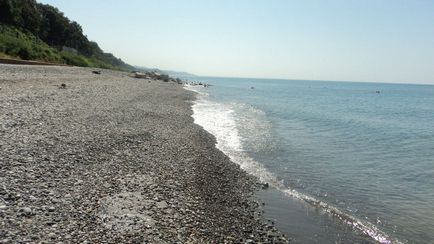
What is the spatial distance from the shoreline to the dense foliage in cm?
4275

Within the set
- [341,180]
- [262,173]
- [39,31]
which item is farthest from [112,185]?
[39,31]

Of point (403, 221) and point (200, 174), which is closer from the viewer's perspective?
point (403, 221)

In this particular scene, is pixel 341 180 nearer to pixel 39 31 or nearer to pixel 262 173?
pixel 262 173

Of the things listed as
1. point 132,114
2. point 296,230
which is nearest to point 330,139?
point 132,114

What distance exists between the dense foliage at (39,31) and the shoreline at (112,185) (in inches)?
1683

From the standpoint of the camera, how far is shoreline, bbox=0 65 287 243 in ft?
→ 27.6

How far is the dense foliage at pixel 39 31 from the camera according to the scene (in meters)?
60.6

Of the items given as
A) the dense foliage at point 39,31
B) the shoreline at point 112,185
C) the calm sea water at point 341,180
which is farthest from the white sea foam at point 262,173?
the dense foliage at point 39,31

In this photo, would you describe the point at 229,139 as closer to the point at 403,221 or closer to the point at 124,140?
the point at 124,140

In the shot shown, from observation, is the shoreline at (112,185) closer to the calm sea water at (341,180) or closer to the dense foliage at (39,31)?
the calm sea water at (341,180)

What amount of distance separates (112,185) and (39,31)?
97.1 meters

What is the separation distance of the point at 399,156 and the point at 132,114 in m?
18.1

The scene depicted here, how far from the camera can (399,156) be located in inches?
951

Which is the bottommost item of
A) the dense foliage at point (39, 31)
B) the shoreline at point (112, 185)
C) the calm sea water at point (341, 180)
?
the calm sea water at point (341, 180)
